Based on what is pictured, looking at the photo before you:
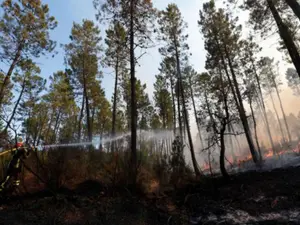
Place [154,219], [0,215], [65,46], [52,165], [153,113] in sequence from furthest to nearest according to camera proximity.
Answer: [153,113] → [65,46] → [52,165] → [154,219] → [0,215]

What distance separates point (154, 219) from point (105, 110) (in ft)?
75.0

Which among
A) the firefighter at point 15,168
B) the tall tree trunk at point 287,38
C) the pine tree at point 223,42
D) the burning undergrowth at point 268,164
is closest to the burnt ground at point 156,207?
the firefighter at point 15,168

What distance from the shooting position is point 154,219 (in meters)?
4.25

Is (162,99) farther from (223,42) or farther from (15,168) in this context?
(15,168)

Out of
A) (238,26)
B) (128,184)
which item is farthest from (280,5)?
(128,184)

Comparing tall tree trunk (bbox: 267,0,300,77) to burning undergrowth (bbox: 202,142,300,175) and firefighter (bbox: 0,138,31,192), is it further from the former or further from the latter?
firefighter (bbox: 0,138,31,192)

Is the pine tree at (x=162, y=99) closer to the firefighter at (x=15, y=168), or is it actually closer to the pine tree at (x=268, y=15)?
the pine tree at (x=268, y=15)

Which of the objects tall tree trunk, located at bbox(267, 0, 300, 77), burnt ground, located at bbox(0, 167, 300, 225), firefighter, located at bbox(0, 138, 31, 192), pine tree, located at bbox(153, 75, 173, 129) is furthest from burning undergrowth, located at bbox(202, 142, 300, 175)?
pine tree, located at bbox(153, 75, 173, 129)

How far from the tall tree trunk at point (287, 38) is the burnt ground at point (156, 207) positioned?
14.5ft

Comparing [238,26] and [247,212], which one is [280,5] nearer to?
[238,26]

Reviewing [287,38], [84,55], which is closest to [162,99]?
[84,55]

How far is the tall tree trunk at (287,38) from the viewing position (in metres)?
7.48

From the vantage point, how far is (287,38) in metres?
7.68

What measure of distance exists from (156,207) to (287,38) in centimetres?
778
